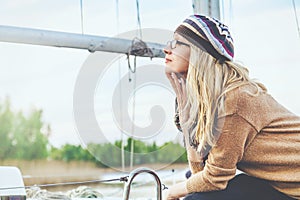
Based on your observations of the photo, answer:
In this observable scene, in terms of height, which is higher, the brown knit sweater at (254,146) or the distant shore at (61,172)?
the brown knit sweater at (254,146)

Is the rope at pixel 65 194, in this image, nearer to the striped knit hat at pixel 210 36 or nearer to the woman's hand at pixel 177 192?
the woman's hand at pixel 177 192

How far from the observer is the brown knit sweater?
1473mm

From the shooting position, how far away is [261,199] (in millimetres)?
1514

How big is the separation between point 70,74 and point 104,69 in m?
0.49

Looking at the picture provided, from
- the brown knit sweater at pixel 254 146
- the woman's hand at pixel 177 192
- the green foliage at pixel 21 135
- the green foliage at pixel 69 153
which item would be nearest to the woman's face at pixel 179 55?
the brown knit sweater at pixel 254 146

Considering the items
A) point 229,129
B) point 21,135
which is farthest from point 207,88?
point 21,135

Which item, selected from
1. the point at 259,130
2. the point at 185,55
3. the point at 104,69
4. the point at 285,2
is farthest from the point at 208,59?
the point at 285,2

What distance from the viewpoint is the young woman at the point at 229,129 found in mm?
1480

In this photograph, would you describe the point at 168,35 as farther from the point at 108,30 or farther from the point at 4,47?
the point at 4,47

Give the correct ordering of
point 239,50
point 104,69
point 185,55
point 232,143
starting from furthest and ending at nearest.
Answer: point 239,50 < point 104,69 < point 185,55 < point 232,143

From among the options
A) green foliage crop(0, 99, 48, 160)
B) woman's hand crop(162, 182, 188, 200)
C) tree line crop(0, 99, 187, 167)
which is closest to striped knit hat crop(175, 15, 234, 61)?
woman's hand crop(162, 182, 188, 200)

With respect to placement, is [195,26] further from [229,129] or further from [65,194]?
[65,194]

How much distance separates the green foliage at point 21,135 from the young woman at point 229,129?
1.35 meters

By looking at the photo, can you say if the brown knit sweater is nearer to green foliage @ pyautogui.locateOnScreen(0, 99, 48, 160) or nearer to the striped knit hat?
the striped knit hat
